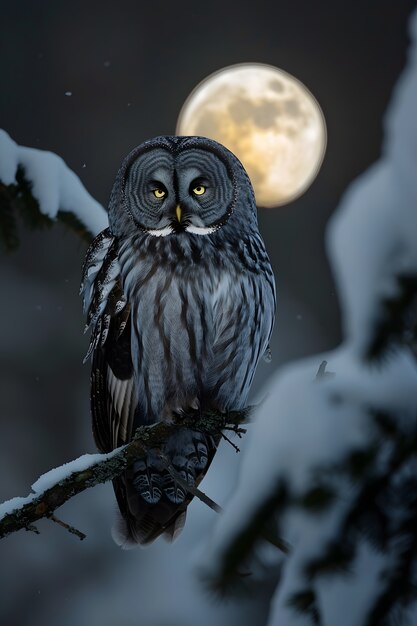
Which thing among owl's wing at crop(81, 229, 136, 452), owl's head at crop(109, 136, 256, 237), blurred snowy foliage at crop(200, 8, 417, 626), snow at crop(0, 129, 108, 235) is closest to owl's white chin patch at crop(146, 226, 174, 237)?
owl's head at crop(109, 136, 256, 237)

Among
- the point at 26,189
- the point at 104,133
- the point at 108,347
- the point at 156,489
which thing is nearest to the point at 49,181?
the point at 26,189

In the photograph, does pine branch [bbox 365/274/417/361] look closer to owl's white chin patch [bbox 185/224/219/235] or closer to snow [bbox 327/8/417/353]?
snow [bbox 327/8/417/353]

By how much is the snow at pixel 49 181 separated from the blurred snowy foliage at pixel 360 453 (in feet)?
4.52

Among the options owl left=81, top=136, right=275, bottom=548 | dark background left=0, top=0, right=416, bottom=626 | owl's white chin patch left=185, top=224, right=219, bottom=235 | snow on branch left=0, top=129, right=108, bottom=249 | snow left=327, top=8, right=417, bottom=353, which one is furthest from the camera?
dark background left=0, top=0, right=416, bottom=626

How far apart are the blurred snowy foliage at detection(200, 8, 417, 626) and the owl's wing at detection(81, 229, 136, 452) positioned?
1752 millimetres

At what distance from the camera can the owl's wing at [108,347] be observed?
106 inches

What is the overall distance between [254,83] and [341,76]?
11.7 m

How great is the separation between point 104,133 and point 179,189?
12.4 meters

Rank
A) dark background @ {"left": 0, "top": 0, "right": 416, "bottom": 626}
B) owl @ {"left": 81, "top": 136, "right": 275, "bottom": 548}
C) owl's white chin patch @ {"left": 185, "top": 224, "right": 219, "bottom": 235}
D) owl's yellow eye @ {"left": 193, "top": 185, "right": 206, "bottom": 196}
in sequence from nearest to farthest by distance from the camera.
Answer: owl @ {"left": 81, "top": 136, "right": 275, "bottom": 548} → owl's white chin patch @ {"left": 185, "top": 224, "right": 219, "bottom": 235} → owl's yellow eye @ {"left": 193, "top": 185, "right": 206, "bottom": 196} → dark background @ {"left": 0, "top": 0, "right": 416, "bottom": 626}

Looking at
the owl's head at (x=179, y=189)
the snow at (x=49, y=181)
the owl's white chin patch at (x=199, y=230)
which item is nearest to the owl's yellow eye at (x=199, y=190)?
the owl's head at (x=179, y=189)

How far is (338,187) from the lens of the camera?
1472 centimetres

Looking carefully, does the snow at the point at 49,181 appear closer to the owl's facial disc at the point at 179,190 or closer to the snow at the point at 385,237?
the owl's facial disc at the point at 179,190

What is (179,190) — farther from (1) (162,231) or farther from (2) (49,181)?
(2) (49,181)

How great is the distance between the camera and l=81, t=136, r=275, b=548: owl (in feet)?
8.60
